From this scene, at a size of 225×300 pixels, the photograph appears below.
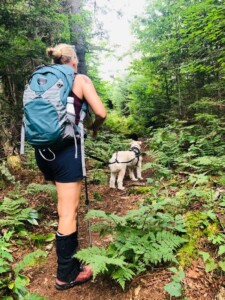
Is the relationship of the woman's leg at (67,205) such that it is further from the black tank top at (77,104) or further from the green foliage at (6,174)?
the green foliage at (6,174)

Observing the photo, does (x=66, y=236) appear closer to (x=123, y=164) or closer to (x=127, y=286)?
(x=127, y=286)

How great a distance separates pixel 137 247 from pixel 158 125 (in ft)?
38.4

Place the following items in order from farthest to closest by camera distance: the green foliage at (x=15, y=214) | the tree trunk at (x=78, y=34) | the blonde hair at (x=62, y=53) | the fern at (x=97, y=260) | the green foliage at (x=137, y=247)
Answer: the tree trunk at (x=78, y=34) < the green foliage at (x=15, y=214) < the blonde hair at (x=62, y=53) < the green foliage at (x=137, y=247) < the fern at (x=97, y=260)

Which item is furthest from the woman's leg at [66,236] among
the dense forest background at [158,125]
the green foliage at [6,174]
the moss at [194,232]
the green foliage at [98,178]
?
the green foliage at [98,178]

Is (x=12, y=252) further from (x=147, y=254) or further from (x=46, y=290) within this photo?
(x=147, y=254)

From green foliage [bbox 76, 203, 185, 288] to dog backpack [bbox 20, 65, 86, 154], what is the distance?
98 cm

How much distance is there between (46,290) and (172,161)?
15.9 ft

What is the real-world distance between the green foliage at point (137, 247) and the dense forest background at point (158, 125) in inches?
0.5

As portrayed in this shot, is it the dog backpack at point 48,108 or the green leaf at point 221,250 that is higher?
the dog backpack at point 48,108

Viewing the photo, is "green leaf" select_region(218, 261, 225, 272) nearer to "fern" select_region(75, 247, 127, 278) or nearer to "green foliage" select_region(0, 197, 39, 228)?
"fern" select_region(75, 247, 127, 278)

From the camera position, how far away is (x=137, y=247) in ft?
9.60

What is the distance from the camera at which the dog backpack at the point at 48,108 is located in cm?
283

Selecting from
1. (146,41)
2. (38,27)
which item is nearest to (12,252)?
(38,27)

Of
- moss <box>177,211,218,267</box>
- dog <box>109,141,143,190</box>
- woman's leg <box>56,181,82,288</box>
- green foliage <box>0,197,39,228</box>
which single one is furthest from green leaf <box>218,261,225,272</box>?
dog <box>109,141,143,190</box>
